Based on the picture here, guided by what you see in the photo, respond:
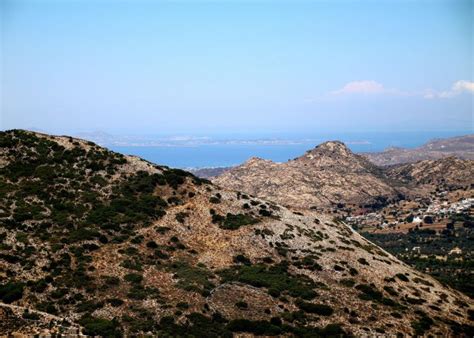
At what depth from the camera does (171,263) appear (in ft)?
194

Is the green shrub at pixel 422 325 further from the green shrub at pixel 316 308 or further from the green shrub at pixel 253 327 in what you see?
the green shrub at pixel 253 327

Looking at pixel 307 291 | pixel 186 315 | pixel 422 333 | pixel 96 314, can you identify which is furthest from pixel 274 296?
pixel 96 314

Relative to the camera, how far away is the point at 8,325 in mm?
35031

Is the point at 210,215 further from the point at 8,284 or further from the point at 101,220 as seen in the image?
the point at 8,284

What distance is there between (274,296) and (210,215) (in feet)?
74.4

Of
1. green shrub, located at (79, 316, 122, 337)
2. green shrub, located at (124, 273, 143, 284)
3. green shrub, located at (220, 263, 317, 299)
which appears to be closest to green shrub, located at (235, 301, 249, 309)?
green shrub, located at (220, 263, 317, 299)

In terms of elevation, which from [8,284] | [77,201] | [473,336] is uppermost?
[77,201]

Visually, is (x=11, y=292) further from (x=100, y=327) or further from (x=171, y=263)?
(x=171, y=263)

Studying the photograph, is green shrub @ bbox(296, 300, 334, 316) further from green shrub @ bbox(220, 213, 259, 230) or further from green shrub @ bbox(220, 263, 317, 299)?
green shrub @ bbox(220, 213, 259, 230)

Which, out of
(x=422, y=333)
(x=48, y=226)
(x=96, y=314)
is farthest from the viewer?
(x=48, y=226)

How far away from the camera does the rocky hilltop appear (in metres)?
46.2

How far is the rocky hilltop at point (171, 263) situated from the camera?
152 feet

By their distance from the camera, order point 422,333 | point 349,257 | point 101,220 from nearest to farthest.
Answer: point 422,333 < point 101,220 < point 349,257

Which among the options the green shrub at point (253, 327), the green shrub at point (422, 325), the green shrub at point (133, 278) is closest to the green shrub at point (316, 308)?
the green shrub at point (253, 327)
